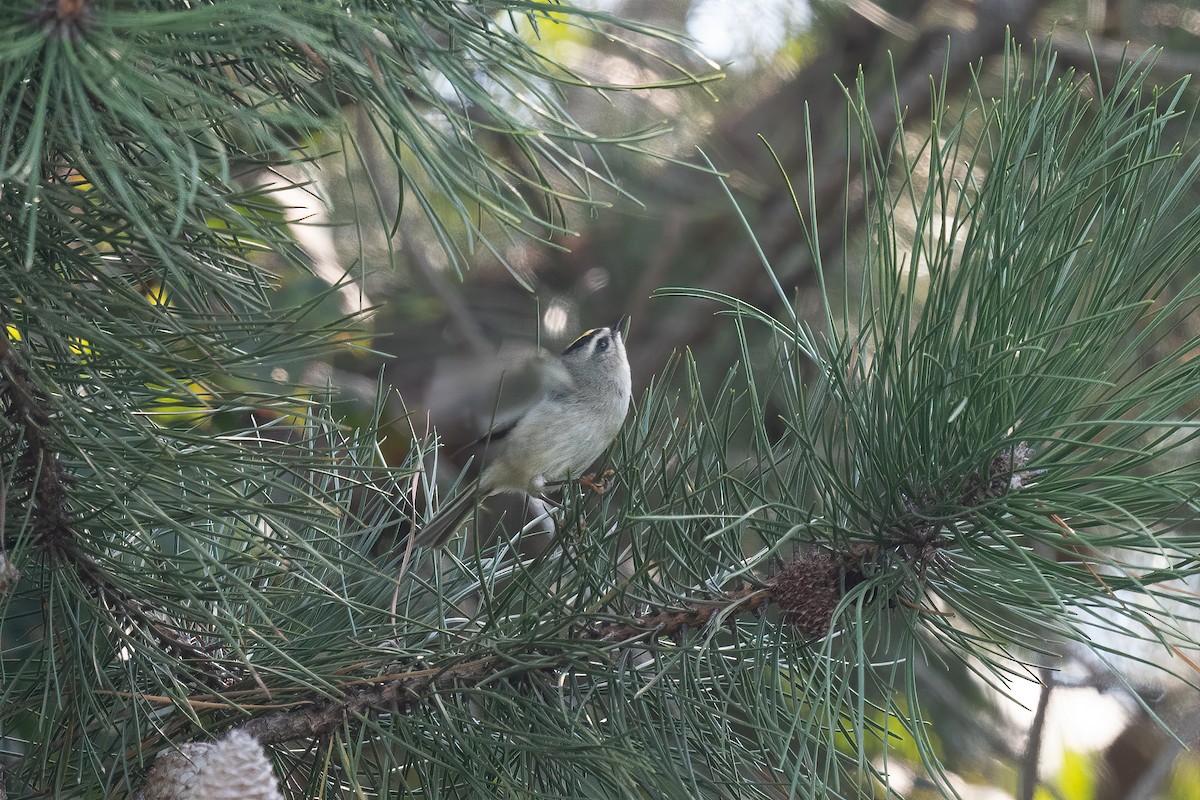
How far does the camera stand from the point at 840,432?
84cm

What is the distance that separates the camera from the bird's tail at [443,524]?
1.01 metres

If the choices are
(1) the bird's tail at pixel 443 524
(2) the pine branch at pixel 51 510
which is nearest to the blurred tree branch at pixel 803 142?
(1) the bird's tail at pixel 443 524

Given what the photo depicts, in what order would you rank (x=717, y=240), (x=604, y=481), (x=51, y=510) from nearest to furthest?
(x=51, y=510), (x=604, y=481), (x=717, y=240)

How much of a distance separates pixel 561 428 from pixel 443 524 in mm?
421

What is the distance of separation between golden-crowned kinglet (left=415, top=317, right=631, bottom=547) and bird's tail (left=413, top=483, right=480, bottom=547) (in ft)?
0.61

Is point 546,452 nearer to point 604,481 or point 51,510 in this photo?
point 604,481

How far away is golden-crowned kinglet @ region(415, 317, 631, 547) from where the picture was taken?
155 centimetres

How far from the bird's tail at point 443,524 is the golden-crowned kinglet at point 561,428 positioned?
185 millimetres

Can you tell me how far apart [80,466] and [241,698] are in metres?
0.20

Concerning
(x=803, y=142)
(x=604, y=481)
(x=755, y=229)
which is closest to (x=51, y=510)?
(x=604, y=481)

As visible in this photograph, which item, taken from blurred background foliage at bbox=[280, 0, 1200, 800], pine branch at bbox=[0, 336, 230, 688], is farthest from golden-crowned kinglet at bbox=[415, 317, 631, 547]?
pine branch at bbox=[0, 336, 230, 688]

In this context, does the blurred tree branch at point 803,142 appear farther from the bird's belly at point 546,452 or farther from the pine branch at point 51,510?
the pine branch at point 51,510

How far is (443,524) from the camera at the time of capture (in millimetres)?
1189

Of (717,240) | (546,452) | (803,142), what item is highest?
(803,142)
